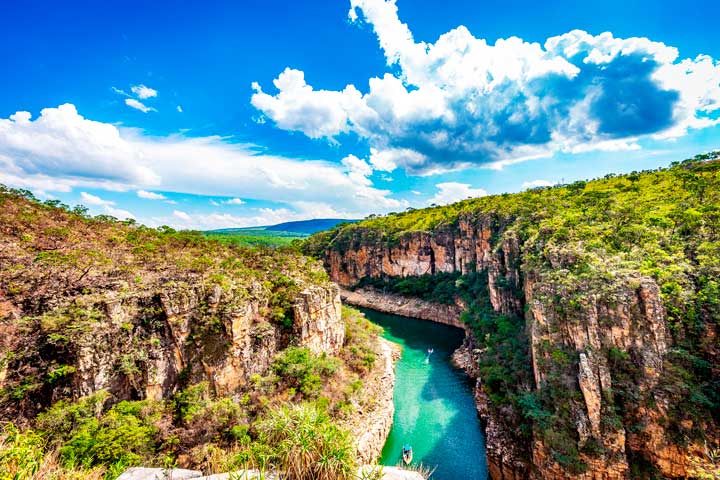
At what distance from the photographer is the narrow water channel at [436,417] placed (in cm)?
1945

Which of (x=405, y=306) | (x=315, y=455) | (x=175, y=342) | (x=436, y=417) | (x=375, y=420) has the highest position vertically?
(x=175, y=342)

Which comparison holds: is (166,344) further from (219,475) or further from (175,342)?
(219,475)

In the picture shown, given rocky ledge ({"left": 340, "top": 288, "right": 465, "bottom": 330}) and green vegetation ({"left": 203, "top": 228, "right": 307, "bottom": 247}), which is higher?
green vegetation ({"left": 203, "top": 228, "right": 307, "bottom": 247})

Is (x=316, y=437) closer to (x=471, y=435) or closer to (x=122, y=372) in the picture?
(x=122, y=372)

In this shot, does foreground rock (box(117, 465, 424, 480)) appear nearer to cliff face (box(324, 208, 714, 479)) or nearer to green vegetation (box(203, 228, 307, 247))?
cliff face (box(324, 208, 714, 479))

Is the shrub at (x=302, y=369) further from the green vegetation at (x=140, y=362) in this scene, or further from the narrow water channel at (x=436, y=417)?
the narrow water channel at (x=436, y=417)

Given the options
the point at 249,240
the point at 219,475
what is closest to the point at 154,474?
the point at 219,475

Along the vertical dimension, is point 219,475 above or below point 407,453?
above

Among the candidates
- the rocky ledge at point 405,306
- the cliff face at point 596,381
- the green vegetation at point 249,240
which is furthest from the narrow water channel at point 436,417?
the green vegetation at point 249,240

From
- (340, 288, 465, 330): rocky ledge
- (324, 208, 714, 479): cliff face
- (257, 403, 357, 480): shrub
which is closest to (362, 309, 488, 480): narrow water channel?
(324, 208, 714, 479): cliff face

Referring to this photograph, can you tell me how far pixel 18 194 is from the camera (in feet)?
69.7

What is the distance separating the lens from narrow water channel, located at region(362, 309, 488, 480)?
1945 centimetres

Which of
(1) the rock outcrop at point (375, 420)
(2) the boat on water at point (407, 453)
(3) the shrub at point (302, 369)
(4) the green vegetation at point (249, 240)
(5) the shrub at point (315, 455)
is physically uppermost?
(4) the green vegetation at point (249, 240)

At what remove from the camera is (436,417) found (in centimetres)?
2361
